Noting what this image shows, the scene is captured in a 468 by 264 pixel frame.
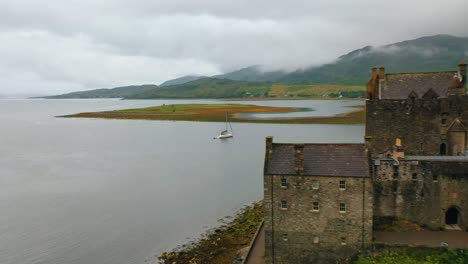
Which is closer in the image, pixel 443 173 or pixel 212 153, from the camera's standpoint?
pixel 443 173

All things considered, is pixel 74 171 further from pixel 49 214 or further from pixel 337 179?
pixel 337 179

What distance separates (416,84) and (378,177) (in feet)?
38.5

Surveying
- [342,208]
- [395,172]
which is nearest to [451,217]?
[395,172]

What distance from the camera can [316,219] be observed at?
28531 mm

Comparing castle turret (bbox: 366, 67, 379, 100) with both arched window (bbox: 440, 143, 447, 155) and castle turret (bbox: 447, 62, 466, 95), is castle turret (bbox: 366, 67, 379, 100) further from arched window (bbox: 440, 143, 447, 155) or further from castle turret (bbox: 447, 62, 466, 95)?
arched window (bbox: 440, 143, 447, 155)

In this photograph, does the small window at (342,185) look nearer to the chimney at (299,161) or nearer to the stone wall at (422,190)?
the chimney at (299,161)

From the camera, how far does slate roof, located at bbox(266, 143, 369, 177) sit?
2797 cm

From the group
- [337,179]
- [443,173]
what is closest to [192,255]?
[337,179]

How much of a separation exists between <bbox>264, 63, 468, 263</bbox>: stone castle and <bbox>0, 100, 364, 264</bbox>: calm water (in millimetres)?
16191

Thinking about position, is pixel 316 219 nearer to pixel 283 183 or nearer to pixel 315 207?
pixel 315 207

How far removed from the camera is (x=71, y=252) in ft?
128

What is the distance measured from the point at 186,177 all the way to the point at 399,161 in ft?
137

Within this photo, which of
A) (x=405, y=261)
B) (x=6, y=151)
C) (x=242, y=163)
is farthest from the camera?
(x=6, y=151)

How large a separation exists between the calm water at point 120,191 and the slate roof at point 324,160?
17075 mm
